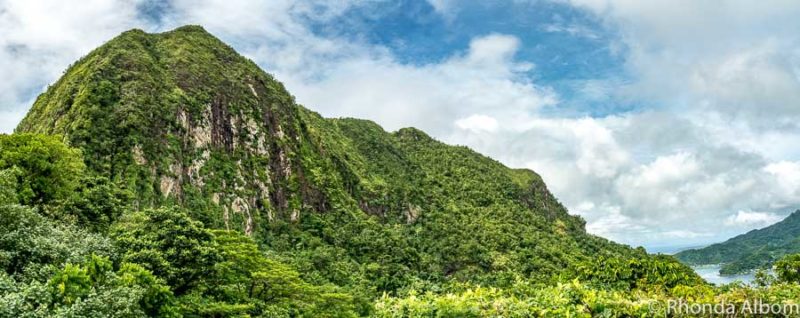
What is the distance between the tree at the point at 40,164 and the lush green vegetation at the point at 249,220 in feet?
0.32

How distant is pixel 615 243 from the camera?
122125 millimetres

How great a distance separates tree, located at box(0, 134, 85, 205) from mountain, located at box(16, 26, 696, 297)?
770 inches

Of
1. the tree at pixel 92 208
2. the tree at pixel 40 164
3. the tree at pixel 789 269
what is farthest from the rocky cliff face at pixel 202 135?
the tree at pixel 789 269

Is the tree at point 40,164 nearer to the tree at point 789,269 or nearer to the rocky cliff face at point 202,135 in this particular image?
the rocky cliff face at point 202,135

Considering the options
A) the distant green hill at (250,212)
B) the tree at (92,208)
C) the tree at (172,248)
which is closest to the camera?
the tree at (172,248)

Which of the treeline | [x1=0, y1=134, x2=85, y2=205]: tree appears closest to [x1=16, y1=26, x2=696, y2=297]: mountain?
the treeline

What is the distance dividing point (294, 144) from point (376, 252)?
21924 millimetres

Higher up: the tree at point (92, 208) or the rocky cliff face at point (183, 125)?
the rocky cliff face at point (183, 125)

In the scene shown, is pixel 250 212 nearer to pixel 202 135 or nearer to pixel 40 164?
pixel 202 135

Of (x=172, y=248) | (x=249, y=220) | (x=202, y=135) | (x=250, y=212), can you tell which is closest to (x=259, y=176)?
(x=250, y=212)

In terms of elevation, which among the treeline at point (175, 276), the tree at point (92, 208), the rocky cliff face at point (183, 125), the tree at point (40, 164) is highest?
the rocky cliff face at point (183, 125)

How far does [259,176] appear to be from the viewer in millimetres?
68938

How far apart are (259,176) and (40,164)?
1618 inches

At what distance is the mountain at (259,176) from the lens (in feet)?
175
